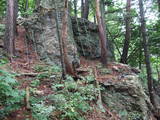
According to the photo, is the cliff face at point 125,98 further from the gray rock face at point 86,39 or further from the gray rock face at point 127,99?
the gray rock face at point 86,39

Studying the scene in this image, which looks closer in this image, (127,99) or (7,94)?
(7,94)

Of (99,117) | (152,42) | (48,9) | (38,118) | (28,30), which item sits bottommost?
(99,117)

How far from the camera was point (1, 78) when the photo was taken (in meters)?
3.41

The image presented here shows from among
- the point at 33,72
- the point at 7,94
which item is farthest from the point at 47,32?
the point at 7,94

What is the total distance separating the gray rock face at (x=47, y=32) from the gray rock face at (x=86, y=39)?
1.78 metres

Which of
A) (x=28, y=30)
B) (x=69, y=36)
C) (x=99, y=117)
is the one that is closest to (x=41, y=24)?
(x=28, y=30)

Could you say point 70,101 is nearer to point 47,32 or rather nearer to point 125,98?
point 125,98

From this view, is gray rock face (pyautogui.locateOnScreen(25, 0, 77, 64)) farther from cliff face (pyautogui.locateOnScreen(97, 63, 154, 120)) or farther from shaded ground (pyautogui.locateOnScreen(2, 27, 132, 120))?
cliff face (pyautogui.locateOnScreen(97, 63, 154, 120))

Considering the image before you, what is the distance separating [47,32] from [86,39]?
316 centimetres

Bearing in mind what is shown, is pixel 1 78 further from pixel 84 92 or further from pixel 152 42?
pixel 152 42

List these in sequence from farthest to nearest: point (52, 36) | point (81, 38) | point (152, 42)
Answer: point (81, 38), point (152, 42), point (52, 36)

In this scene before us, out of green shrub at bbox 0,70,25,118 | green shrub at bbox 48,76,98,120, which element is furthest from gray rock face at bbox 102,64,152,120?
green shrub at bbox 0,70,25,118

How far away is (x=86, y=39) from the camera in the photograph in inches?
454

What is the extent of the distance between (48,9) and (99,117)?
6.81 m
